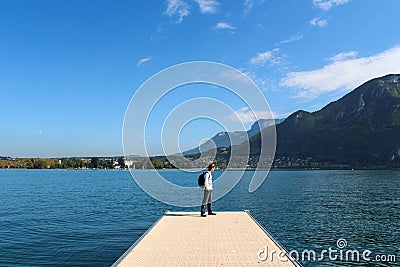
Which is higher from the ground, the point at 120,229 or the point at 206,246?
the point at 206,246

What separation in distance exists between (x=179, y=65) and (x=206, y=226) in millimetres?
8407

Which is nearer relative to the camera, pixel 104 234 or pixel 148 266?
pixel 148 266

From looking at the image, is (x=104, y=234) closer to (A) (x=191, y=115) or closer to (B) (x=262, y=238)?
(A) (x=191, y=115)

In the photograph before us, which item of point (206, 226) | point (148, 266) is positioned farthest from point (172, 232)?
point (148, 266)

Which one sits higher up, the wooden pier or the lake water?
the wooden pier

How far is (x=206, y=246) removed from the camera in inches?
517

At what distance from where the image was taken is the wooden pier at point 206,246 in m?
11.0

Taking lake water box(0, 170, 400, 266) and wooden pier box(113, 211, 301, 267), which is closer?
wooden pier box(113, 211, 301, 267)

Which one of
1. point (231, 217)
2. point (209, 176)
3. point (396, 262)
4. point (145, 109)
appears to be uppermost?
point (145, 109)

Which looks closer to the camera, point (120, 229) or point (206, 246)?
point (206, 246)

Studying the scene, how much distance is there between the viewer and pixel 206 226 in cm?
1780

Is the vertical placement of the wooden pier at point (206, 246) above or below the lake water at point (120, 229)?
above

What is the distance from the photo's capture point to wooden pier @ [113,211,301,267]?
11047 mm

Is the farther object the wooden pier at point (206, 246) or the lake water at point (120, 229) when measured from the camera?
the lake water at point (120, 229)
